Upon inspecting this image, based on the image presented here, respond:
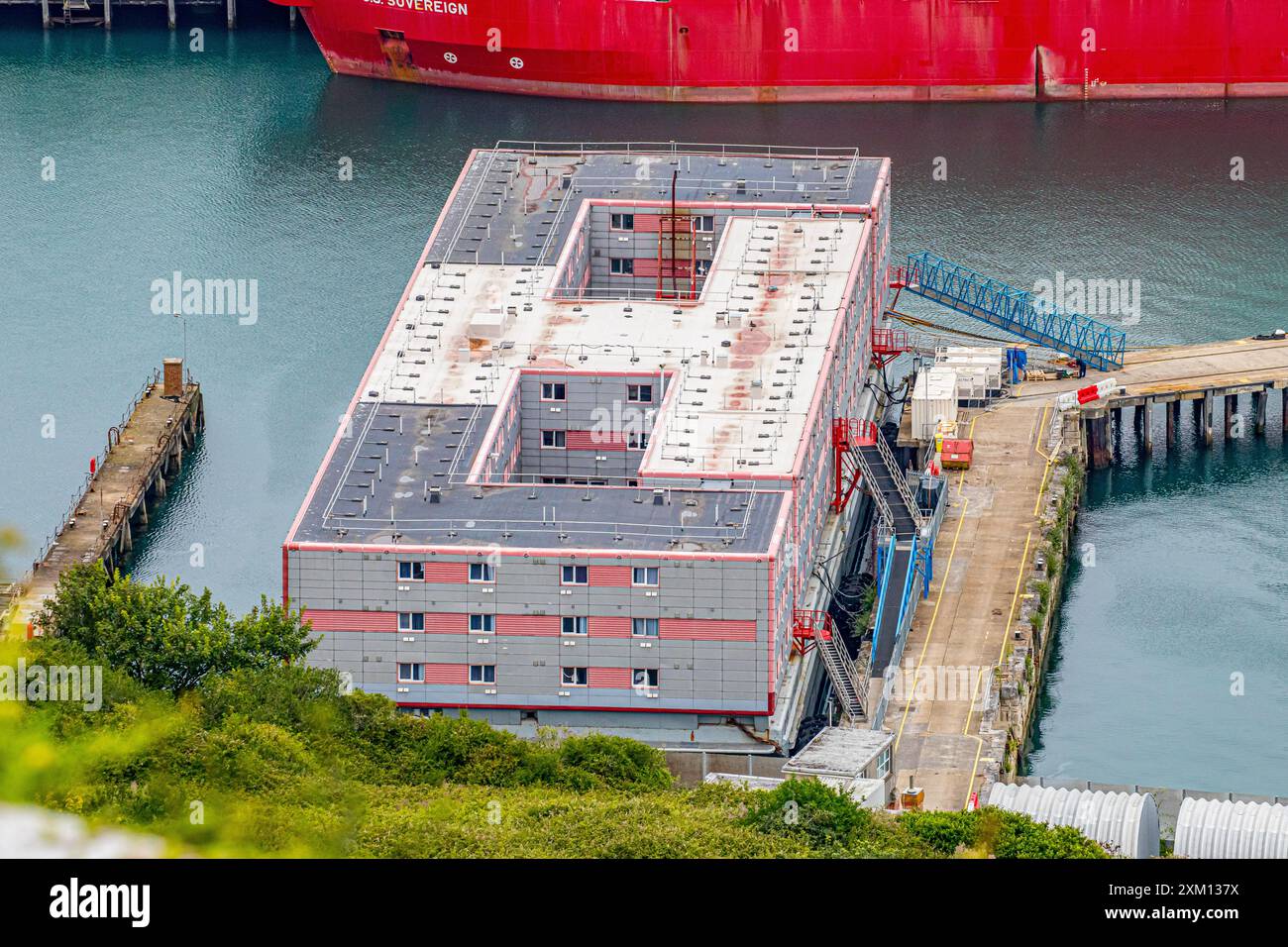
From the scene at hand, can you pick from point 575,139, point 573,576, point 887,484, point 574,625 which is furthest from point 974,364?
point 575,139

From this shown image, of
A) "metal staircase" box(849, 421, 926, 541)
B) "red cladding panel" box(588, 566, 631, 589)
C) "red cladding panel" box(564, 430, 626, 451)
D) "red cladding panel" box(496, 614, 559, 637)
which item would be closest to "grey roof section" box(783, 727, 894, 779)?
"red cladding panel" box(588, 566, 631, 589)

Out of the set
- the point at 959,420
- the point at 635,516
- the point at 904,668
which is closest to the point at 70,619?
the point at 635,516

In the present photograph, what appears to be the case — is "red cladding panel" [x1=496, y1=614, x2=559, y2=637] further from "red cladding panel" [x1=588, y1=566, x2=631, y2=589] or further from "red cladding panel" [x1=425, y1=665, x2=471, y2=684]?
"red cladding panel" [x1=588, y1=566, x2=631, y2=589]

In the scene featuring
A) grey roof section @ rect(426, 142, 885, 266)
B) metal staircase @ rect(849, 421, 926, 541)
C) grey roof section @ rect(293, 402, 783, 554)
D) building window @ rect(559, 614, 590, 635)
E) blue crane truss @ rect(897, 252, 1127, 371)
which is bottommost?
metal staircase @ rect(849, 421, 926, 541)

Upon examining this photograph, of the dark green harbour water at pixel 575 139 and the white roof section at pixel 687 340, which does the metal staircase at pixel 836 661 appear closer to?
the white roof section at pixel 687 340

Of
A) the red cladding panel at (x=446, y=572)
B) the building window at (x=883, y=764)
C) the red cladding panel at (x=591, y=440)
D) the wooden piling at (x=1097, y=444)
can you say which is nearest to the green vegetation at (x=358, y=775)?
the red cladding panel at (x=446, y=572)
